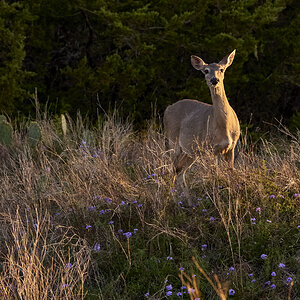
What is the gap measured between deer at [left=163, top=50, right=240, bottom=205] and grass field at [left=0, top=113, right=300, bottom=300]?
0.46 m

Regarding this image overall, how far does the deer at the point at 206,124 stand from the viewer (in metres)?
6.33

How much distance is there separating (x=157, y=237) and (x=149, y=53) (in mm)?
6796

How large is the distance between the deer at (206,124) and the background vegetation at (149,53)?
2857 millimetres

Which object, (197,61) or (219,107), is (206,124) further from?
(197,61)

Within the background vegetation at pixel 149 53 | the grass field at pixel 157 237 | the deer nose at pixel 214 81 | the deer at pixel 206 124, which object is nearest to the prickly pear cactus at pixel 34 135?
the deer at pixel 206 124

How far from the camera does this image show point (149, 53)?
429 inches

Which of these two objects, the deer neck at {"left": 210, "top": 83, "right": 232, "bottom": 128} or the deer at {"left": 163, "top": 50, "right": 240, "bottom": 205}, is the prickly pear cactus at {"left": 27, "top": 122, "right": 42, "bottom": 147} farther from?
the deer neck at {"left": 210, "top": 83, "right": 232, "bottom": 128}

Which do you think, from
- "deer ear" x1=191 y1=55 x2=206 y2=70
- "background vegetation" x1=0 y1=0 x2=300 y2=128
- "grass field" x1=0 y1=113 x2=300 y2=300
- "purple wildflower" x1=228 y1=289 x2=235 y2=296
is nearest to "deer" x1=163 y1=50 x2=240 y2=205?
"deer ear" x1=191 y1=55 x2=206 y2=70

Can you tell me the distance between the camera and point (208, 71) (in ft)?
20.8

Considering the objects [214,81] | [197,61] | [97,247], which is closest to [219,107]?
[214,81]

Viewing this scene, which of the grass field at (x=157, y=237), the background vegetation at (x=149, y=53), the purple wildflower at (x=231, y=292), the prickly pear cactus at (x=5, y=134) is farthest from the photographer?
the background vegetation at (x=149, y=53)

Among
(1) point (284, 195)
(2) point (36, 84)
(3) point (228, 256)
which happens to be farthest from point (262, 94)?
(3) point (228, 256)

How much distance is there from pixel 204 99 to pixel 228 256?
655cm

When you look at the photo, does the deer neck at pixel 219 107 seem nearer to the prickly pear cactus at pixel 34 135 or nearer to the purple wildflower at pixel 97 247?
the purple wildflower at pixel 97 247
